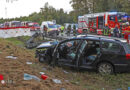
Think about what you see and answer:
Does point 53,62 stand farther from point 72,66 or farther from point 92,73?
point 92,73

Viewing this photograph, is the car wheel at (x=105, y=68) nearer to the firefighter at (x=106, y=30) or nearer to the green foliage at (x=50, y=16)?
the firefighter at (x=106, y=30)

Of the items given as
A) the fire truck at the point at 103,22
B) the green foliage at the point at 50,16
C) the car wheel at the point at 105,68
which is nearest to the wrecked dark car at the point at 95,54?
the car wheel at the point at 105,68

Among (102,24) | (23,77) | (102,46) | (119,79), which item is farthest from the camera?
(102,24)

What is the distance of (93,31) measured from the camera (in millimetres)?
23922

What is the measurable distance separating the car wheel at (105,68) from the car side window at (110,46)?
0.52 meters

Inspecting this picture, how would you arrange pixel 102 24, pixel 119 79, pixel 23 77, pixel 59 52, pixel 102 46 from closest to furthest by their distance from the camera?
1. pixel 23 77
2. pixel 119 79
3. pixel 102 46
4. pixel 59 52
5. pixel 102 24

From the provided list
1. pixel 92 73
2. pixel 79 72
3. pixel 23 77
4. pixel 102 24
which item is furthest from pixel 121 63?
pixel 102 24

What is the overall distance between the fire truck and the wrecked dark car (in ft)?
42.3

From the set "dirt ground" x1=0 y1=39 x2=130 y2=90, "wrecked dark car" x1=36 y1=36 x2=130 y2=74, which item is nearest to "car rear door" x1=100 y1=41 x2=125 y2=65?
"wrecked dark car" x1=36 y1=36 x2=130 y2=74

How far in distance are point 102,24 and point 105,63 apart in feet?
54.5

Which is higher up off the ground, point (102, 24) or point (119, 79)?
point (102, 24)

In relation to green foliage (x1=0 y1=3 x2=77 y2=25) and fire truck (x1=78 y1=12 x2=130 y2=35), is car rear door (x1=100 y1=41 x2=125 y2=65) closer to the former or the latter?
fire truck (x1=78 y1=12 x2=130 y2=35)

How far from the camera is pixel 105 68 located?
21.7 ft

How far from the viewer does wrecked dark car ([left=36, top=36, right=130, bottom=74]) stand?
6.45m
